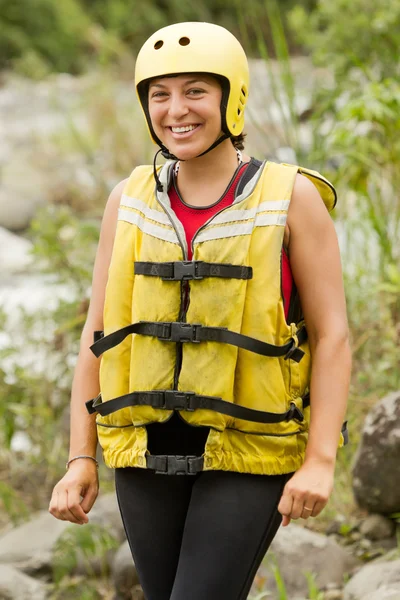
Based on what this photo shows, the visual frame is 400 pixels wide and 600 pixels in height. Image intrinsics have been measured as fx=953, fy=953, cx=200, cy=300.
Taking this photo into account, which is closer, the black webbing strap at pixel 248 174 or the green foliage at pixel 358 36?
the black webbing strap at pixel 248 174

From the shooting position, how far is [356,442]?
14.7ft

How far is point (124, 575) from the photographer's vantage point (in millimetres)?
3916

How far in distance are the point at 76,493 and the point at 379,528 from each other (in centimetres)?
204

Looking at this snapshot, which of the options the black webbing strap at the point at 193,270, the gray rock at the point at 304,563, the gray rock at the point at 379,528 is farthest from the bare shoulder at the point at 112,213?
the gray rock at the point at 379,528

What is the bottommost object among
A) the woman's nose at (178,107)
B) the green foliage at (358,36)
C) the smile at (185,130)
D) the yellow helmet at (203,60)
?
the smile at (185,130)

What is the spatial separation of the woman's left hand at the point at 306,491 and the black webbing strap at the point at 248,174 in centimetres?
63

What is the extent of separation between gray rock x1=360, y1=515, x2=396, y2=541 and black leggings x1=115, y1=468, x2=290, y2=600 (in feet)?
6.10

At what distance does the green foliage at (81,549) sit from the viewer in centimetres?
402

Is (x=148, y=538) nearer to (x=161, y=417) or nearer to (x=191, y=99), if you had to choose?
(x=161, y=417)

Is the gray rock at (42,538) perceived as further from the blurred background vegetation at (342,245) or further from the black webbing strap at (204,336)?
the black webbing strap at (204,336)

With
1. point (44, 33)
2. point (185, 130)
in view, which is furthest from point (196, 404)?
point (44, 33)

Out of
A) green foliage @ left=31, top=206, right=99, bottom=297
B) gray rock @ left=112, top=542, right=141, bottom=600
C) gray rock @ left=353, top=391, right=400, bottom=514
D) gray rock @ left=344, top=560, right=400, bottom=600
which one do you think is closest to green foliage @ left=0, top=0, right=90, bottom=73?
green foliage @ left=31, top=206, right=99, bottom=297

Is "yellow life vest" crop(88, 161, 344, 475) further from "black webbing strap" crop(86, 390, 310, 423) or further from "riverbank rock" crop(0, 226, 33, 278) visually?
"riverbank rock" crop(0, 226, 33, 278)

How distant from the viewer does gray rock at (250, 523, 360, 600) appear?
3631 mm
